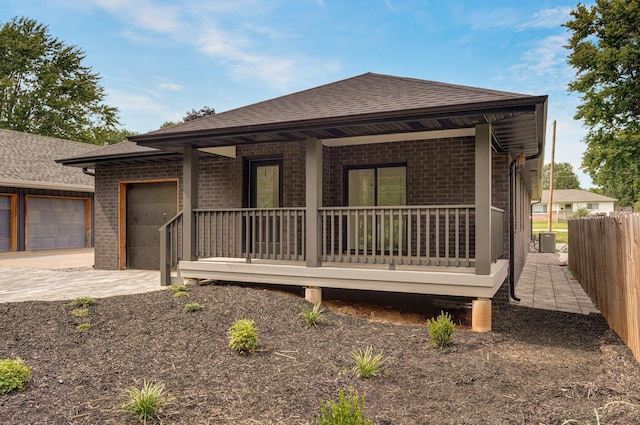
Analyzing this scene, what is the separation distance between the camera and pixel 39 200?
55.2 ft

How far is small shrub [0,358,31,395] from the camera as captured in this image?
11.5ft

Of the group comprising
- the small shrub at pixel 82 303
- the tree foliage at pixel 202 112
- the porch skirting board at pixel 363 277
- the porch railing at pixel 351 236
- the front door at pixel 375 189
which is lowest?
the small shrub at pixel 82 303

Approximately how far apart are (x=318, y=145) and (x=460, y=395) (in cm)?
420

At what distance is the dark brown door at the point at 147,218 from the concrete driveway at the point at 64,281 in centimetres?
53

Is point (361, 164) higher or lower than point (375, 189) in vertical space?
higher

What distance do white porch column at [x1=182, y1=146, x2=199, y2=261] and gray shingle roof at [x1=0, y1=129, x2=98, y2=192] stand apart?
30.7ft

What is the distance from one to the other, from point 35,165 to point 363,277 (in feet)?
54.1

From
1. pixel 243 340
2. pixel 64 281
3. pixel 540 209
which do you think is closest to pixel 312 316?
pixel 243 340

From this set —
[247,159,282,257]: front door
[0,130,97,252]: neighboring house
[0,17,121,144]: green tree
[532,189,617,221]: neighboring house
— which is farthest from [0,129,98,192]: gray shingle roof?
[532,189,617,221]: neighboring house

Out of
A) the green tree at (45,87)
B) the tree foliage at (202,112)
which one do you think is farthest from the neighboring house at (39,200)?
the green tree at (45,87)

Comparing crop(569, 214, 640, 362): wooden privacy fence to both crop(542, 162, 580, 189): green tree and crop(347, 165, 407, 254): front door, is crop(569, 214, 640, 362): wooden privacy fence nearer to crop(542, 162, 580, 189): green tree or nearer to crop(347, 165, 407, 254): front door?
crop(347, 165, 407, 254): front door

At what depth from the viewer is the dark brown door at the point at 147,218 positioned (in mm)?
10891

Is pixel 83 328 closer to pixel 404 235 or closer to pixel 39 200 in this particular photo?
pixel 404 235

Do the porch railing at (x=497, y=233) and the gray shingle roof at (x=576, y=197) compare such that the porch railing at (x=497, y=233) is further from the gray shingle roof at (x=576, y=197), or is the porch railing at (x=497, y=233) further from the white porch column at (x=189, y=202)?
the gray shingle roof at (x=576, y=197)
